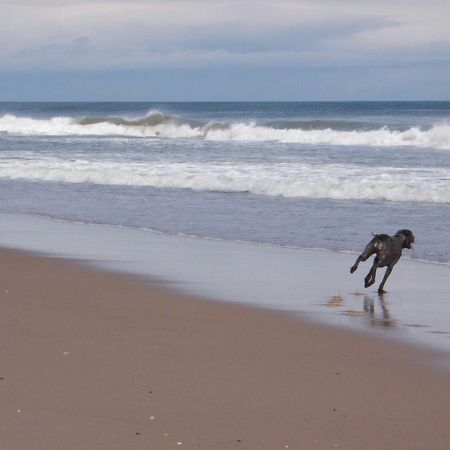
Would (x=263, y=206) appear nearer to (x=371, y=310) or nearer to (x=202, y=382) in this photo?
(x=371, y=310)

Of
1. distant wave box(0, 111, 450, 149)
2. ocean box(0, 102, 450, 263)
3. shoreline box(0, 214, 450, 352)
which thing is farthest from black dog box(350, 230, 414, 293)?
distant wave box(0, 111, 450, 149)

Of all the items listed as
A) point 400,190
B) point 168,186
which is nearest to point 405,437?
point 400,190

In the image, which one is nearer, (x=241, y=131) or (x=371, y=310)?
(x=371, y=310)

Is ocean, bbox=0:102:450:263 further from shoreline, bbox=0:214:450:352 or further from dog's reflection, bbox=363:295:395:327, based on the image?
dog's reflection, bbox=363:295:395:327

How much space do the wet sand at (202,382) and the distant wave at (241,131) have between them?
96.7 ft

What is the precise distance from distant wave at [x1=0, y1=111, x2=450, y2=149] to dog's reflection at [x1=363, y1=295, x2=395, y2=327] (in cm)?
2743

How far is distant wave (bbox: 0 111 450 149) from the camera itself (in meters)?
40.3

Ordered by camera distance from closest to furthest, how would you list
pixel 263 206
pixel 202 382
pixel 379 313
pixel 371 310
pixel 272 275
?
pixel 202 382 → pixel 379 313 → pixel 371 310 → pixel 272 275 → pixel 263 206

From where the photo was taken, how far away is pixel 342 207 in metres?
16.9

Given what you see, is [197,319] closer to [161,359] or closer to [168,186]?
[161,359]

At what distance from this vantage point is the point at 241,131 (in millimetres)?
47156

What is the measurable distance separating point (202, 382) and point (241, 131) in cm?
4165

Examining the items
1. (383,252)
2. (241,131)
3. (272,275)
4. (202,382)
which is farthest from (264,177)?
(241,131)

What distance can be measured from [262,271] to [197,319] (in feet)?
9.18
